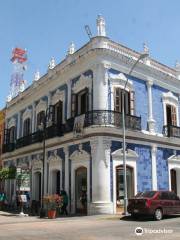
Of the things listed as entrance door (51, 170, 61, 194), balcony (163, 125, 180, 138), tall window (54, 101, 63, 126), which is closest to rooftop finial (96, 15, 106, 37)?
tall window (54, 101, 63, 126)

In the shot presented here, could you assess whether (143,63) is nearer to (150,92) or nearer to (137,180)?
(150,92)

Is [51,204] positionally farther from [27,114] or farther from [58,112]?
[27,114]

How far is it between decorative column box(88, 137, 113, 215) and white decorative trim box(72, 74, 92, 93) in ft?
12.1

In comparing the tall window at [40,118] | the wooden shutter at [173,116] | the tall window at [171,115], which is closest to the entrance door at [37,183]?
the tall window at [40,118]

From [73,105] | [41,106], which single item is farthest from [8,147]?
[73,105]

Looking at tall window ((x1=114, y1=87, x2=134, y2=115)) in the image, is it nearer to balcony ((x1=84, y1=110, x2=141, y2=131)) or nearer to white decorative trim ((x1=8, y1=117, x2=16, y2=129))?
balcony ((x1=84, y1=110, x2=141, y2=131))

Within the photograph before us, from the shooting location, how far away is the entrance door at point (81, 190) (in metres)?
21.3

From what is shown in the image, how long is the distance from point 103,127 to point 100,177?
273 centimetres

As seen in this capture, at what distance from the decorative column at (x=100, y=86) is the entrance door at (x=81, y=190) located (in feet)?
12.8

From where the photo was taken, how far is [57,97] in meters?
25.4

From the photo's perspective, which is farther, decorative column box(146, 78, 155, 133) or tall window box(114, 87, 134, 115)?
decorative column box(146, 78, 155, 133)

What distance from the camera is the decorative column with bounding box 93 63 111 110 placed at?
21.0 m

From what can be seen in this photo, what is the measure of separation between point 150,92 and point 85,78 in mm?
4715

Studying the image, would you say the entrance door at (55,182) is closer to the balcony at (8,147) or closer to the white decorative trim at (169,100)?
the balcony at (8,147)
